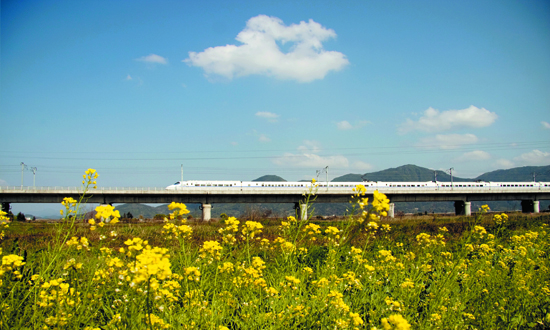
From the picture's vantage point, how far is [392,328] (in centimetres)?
176

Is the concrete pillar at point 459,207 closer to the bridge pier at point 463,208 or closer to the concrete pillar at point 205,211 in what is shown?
the bridge pier at point 463,208

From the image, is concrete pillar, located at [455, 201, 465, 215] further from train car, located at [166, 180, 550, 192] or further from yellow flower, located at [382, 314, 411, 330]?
yellow flower, located at [382, 314, 411, 330]

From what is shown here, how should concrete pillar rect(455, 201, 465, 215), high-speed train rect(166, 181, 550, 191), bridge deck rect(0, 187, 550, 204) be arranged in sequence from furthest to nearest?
concrete pillar rect(455, 201, 465, 215) → high-speed train rect(166, 181, 550, 191) → bridge deck rect(0, 187, 550, 204)

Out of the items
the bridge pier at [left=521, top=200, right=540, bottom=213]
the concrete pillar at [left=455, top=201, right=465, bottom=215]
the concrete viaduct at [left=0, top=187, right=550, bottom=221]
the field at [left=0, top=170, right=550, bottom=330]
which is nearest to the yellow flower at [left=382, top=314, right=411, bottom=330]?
the field at [left=0, top=170, right=550, bottom=330]

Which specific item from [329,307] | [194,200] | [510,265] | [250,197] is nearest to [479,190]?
[250,197]

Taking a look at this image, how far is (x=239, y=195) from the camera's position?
41.7 m

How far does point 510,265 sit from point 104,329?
19.0ft

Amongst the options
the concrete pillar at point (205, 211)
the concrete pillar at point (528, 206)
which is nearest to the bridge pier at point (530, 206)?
the concrete pillar at point (528, 206)

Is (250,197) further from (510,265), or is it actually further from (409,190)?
(510,265)

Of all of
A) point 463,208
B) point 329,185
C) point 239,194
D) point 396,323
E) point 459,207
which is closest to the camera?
point 396,323

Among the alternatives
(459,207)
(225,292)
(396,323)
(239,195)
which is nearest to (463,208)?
(459,207)

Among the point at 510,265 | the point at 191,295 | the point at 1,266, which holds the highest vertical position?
the point at 1,266

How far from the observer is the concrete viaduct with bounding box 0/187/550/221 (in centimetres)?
3731

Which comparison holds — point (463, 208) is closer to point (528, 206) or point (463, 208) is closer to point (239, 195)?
point (528, 206)
